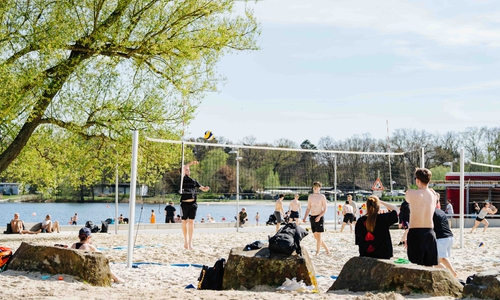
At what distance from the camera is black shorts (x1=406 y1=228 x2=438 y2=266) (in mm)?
7805

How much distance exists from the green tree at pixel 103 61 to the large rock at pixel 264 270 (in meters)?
9.83

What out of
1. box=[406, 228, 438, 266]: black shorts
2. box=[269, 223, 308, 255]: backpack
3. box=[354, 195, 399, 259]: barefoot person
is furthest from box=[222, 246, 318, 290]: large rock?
box=[406, 228, 438, 266]: black shorts

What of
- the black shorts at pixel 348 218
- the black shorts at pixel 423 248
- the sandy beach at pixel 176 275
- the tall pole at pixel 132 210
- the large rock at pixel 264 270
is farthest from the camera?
the black shorts at pixel 348 218

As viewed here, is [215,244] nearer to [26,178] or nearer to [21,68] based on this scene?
[21,68]

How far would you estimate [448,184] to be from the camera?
33.2m

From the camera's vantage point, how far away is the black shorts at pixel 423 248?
7805mm

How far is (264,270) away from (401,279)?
1890 mm

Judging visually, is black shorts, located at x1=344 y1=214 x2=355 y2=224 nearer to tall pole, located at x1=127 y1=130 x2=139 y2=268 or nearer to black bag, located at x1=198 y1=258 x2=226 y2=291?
tall pole, located at x1=127 y1=130 x2=139 y2=268

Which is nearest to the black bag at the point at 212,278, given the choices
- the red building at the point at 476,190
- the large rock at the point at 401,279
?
the large rock at the point at 401,279

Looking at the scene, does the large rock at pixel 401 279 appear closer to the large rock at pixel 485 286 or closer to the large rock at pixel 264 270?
the large rock at pixel 485 286

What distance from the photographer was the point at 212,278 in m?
8.52

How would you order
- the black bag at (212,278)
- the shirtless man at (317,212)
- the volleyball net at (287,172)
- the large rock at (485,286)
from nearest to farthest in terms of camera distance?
the large rock at (485,286)
the black bag at (212,278)
the shirtless man at (317,212)
the volleyball net at (287,172)

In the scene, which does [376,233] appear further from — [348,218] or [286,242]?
[348,218]

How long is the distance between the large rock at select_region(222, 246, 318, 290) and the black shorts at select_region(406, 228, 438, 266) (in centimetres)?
131
